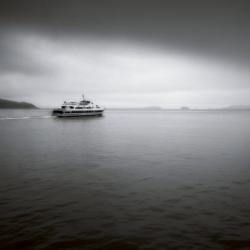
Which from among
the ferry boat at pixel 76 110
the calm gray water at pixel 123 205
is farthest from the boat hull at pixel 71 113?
the calm gray water at pixel 123 205

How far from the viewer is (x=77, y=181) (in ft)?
43.4

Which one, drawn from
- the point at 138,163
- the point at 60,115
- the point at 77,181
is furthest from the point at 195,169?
the point at 60,115

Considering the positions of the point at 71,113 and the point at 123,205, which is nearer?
the point at 123,205

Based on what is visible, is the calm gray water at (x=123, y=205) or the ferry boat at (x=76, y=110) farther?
the ferry boat at (x=76, y=110)

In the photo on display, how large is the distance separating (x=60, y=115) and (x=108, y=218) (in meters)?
87.5

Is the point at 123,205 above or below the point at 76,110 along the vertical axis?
below

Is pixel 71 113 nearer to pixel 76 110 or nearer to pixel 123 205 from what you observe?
pixel 76 110

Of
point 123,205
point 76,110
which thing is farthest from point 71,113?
point 123,205

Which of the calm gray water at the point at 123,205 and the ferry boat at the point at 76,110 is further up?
the ferry boat at the point at 76,110

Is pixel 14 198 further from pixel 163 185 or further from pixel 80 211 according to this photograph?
pixel 163 185

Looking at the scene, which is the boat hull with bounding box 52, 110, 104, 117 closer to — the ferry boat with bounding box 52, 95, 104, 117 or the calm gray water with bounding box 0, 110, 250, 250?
the ferry boat with bounding box 52, 95, 104, 117

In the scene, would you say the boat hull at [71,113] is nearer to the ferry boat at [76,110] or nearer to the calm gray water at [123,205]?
the ferry boat at [76,110]

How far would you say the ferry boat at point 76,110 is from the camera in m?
90.6

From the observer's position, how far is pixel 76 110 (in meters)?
92.1
